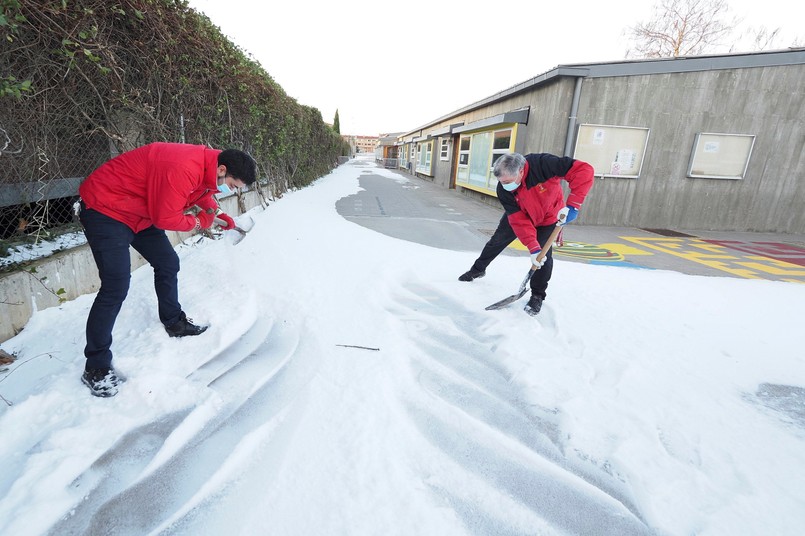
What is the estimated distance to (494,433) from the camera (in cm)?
200

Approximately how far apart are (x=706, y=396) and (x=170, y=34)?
5.41 meters

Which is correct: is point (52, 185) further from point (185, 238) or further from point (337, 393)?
point (337, 393)

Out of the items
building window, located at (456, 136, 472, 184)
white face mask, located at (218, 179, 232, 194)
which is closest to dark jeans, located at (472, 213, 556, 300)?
white face mask, located at (218, 179, 232, 194)

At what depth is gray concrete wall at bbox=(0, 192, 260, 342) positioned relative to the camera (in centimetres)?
235

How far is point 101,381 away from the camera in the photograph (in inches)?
79.7

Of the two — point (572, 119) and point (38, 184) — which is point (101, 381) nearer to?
point (38, 184)

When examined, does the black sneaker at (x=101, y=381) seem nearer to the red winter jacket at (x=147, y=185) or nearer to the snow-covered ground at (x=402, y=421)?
the snow-covered ground at (x=402, y=421)

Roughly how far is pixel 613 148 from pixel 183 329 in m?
9.05

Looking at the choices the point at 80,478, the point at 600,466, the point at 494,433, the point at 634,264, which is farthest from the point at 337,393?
the point at 634,264

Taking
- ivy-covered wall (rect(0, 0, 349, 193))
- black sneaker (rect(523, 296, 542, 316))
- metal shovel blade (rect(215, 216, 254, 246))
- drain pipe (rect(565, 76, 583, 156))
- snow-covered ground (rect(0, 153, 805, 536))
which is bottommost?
snow-covered ground (rect(0, 153, 805, 536))

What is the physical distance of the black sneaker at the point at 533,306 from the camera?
3410mm

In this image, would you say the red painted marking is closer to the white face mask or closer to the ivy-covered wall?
the white face mask

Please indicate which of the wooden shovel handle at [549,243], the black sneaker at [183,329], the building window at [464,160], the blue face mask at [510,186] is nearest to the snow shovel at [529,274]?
the wooden shovel handle at [549,243]

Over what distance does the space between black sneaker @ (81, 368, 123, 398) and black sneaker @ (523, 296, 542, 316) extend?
3111 mm
